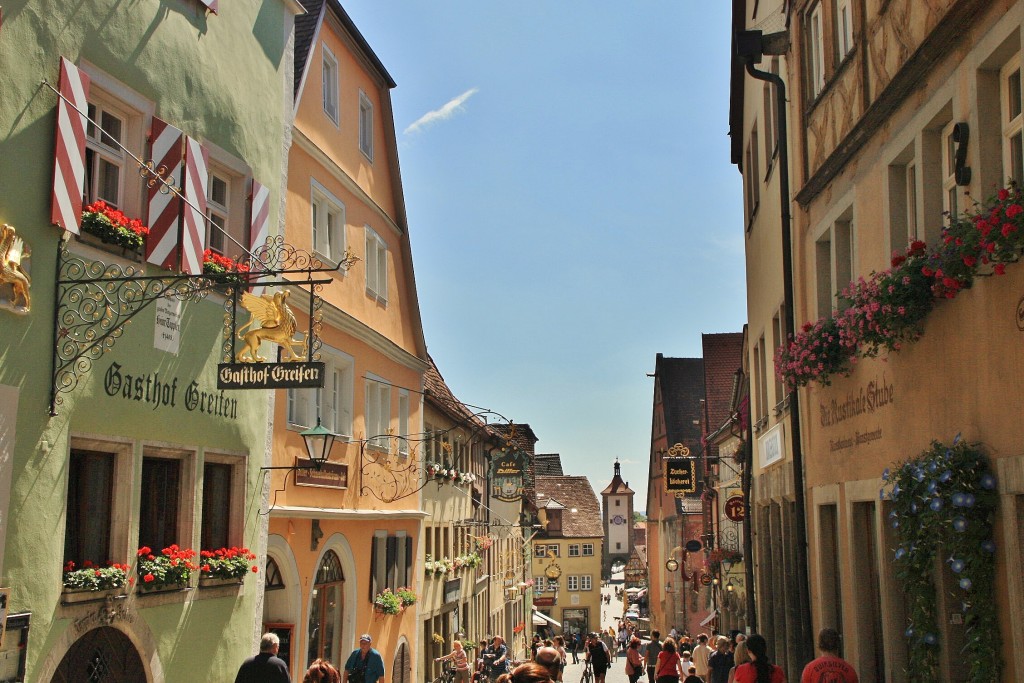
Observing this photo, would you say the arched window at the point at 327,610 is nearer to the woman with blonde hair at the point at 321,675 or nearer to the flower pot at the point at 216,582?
the flower pot at the point at 216,582

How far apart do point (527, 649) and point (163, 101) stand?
40.3 meters

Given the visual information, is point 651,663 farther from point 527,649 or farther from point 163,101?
point 527,649

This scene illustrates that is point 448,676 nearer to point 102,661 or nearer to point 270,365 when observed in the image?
point 102,661

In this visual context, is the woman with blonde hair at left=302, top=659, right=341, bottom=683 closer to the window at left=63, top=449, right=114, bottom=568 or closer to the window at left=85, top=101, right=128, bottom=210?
the window at left=63, top=449, right=114, bottom=568

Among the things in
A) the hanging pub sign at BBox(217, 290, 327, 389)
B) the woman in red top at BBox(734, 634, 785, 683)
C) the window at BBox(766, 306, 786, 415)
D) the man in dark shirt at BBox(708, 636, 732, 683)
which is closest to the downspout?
the window at BBox(766, 306, 786, 415)

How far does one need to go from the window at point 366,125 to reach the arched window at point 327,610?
21.7 ft

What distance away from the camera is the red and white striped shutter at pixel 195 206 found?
36.6 feet

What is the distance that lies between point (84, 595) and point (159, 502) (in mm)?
1867

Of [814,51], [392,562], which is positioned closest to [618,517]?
[392,562]

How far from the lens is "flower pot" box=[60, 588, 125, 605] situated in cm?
918

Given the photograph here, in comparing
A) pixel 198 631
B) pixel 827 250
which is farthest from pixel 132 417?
pixel 827 250

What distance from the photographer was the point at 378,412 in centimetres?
1911

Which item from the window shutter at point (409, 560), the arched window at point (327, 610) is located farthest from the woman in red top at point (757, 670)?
the window shutter at point (409, 560)

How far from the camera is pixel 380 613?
18812 millimetres
